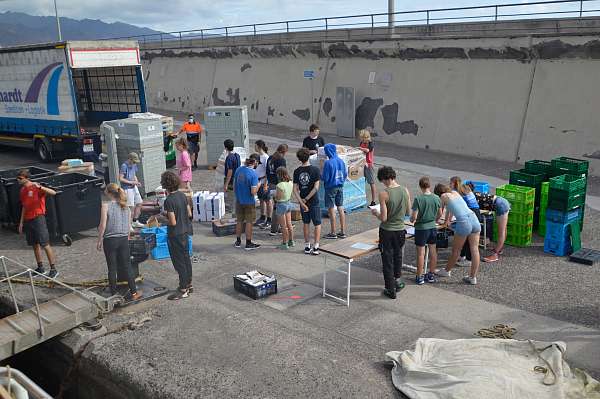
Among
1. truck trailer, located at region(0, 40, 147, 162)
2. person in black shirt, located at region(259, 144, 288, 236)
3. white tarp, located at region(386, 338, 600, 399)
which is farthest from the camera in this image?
truck trailer, located at region(0, 40, 147, 162)

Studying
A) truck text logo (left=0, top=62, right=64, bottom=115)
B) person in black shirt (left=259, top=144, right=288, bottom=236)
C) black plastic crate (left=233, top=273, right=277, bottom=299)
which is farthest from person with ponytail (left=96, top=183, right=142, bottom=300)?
truck text logo (left=0, top=62, right=64, bottom=115)

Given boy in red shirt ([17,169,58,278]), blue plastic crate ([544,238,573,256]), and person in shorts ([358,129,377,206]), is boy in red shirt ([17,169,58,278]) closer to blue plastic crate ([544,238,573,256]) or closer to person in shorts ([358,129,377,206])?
person in shorts ([358,129,377,206])

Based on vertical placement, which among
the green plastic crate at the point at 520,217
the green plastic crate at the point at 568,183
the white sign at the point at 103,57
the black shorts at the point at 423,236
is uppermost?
the white sign at the point at 103,57

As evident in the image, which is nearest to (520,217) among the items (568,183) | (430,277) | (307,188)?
(568,183)

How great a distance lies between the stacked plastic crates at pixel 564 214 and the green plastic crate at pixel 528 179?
49 cm

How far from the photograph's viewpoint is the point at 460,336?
665 cm

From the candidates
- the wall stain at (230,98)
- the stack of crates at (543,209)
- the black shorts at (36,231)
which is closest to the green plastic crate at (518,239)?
the stack of crates at (543,209)

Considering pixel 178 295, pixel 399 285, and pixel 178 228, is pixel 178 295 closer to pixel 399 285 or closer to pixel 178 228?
pixel 178 228

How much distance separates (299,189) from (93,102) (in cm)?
1192

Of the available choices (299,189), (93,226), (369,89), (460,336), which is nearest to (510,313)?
(460,336)

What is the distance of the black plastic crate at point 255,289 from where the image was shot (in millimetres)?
7941

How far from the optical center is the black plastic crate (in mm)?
7941

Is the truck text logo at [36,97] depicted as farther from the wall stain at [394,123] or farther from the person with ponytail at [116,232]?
the wall stain at [394,123]

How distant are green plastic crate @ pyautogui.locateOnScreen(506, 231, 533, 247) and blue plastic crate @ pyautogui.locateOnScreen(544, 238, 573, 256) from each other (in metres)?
0.39
